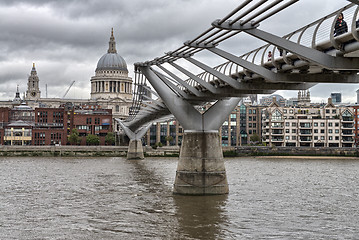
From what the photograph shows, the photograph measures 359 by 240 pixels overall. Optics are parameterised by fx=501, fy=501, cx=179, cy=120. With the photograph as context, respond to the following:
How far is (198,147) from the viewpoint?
2711 centimetres

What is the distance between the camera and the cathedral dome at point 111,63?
590ft

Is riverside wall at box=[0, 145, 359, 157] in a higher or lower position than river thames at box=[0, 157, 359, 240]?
higher

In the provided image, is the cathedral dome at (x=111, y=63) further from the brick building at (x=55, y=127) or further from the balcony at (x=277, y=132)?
the balcony at (x=277, y=132)

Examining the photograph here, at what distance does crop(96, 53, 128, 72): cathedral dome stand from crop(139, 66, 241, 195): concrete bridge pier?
502 ft

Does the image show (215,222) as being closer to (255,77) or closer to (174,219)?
(174,219)

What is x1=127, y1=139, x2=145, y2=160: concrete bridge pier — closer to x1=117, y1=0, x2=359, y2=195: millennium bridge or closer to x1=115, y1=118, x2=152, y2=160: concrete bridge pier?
x1=115, y1=118, x2=152, y2=160: concrete bridge pier

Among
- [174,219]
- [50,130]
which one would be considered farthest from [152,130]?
[174,219]

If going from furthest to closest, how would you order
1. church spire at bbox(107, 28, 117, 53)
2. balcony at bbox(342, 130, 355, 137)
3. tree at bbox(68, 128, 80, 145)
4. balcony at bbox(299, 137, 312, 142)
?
church spire at bbox(107, 28, 117, 53)
tree at bbox(68, 128, 80, 145)
balcony at bbox(299, 137, 312, 142)
balcony at bbox(342, 130, 355, 137)

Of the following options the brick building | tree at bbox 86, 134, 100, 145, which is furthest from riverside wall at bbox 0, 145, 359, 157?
the brick building

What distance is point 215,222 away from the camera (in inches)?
797

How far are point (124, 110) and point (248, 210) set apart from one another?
142900 millimetres

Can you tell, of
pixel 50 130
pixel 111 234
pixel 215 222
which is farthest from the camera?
pixel 50 130

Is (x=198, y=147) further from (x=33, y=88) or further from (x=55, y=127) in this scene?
(x=33, y=88)

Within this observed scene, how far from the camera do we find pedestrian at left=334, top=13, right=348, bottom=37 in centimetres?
1320
